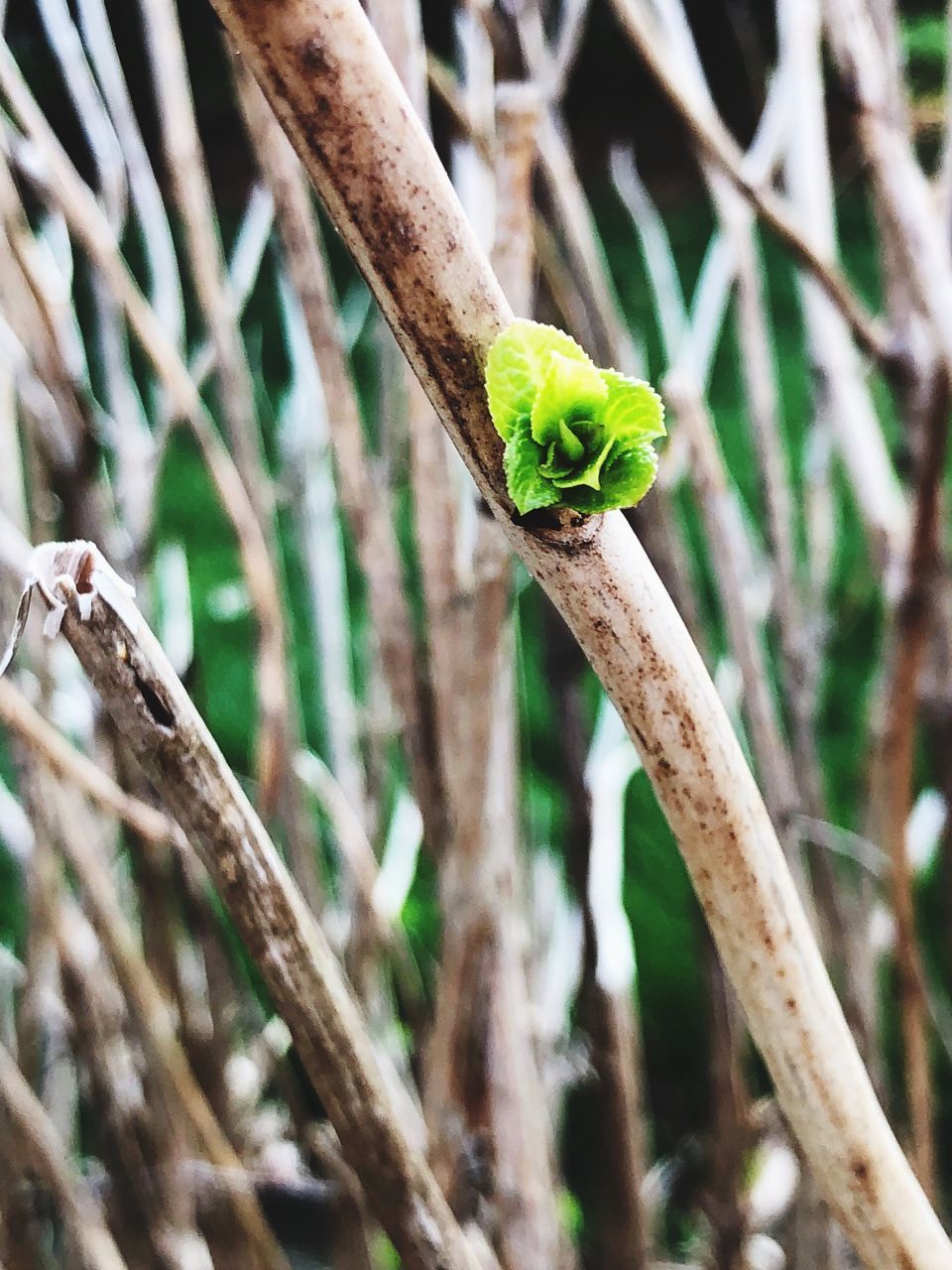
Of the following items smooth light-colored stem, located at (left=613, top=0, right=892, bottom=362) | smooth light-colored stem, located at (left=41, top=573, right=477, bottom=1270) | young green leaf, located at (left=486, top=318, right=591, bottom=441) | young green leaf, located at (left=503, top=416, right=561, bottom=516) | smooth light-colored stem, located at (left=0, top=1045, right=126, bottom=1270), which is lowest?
smooth light-colored stem, located at (left=0, top=1045, right=126, bottom=1270)

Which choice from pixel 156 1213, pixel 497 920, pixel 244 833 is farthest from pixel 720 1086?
pixel 244 833

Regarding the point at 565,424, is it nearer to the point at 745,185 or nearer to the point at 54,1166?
the point at 745,185

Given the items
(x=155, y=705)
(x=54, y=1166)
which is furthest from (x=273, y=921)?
(x=54, y=1166)

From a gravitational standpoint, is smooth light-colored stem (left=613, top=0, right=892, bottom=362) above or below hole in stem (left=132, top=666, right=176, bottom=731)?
above

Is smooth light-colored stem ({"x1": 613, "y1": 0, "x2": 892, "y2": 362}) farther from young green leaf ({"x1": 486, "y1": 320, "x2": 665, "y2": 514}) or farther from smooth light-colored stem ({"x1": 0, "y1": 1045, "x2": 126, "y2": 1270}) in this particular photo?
smooth light-colored stem ({"x1": 0, "y1": 1045, "x2": 126, "y2": 1270})

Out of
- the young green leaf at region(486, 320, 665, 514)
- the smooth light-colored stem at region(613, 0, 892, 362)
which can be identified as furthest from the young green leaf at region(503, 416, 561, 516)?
the smooth light-colored stem at region(613, 0, 892, 362)

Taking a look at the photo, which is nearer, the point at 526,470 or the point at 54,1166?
the point at 526,470

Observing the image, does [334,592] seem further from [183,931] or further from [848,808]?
[848,808]
